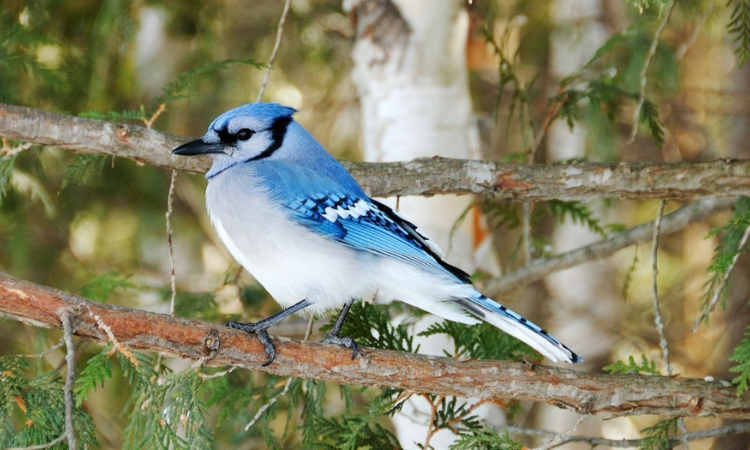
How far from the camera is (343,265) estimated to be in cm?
221

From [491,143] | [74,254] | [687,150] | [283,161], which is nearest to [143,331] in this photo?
[283,161]

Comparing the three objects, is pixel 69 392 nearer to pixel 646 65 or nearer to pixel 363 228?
pixel 363 228

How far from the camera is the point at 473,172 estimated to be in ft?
7.66

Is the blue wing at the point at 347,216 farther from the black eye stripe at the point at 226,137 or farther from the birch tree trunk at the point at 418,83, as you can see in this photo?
the birch tree trunk at the point at 418,83

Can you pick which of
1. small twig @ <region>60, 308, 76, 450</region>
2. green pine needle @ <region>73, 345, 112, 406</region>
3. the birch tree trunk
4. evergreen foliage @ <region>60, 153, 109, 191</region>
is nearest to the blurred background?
the birch tree trunk

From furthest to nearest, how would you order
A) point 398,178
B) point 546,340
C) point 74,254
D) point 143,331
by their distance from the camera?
point 74,254, point 398,178, point 546,340, point 143,331

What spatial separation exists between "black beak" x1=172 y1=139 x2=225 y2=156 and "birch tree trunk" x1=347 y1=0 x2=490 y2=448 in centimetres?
93

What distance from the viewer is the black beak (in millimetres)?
2199

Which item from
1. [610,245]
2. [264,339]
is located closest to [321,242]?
[264,339]

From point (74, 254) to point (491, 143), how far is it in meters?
2.53

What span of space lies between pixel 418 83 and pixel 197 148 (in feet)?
3.67

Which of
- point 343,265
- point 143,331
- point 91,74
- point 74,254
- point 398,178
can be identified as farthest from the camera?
point 74,254

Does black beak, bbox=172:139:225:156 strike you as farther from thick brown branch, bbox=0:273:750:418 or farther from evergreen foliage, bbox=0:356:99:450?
evergreen foliage, bbox=0:356:99:450

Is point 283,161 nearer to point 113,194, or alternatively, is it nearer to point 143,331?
point 143,331
